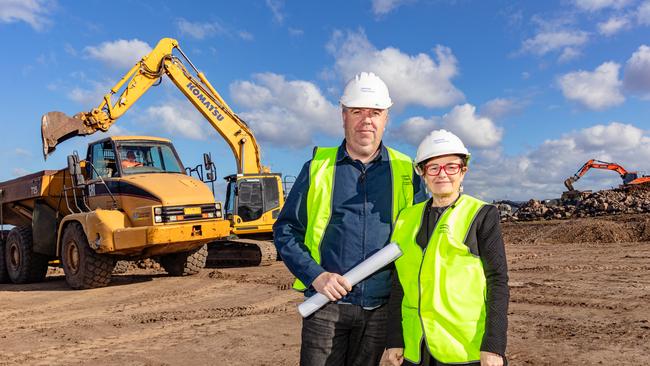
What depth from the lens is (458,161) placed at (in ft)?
8.45

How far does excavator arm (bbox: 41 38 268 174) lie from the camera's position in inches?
497

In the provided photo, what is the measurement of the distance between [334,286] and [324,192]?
47 cm

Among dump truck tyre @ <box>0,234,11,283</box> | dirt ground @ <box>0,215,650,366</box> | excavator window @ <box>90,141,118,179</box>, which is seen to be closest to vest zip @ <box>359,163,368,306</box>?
dirt ground @ <box>0,215,650,366</box>

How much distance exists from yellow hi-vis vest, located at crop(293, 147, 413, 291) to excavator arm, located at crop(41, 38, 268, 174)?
11162mm

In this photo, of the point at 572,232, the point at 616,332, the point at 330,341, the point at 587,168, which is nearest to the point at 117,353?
the point at 330,341

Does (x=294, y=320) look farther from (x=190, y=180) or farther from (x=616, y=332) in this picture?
(x=190, y=180)

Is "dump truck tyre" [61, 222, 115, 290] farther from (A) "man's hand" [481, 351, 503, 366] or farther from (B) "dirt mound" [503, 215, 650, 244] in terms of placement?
(B) "dirt mound" [503, 215, 650, 244]

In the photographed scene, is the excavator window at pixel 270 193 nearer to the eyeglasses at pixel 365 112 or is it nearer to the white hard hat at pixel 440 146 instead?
the eyeglasses at pixel 365 112

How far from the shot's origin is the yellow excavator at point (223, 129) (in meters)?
13.1

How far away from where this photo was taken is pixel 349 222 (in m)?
2.62

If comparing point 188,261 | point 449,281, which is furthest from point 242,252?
point 449,281

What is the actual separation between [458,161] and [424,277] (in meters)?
0.57

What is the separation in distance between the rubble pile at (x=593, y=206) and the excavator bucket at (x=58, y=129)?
20.3 meters

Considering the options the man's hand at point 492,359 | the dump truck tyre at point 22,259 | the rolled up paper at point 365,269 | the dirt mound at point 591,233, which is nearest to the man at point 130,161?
the dump truck tyre at point 22,259
